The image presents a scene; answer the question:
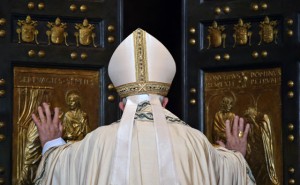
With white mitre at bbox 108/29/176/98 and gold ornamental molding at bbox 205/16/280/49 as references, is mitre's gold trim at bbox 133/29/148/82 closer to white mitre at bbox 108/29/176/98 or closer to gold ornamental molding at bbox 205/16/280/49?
white mitre at bbox 108/29/176/98

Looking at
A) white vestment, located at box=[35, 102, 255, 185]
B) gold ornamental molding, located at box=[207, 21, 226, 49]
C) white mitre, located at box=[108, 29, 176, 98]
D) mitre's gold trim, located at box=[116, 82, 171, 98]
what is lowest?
white vestment, located at box=[35, 102, 255, 185]

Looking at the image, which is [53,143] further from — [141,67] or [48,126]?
[141,67]

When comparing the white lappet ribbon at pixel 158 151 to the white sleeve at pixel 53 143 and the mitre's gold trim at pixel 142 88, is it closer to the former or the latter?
the mitre's gold trim at pixel 142 88

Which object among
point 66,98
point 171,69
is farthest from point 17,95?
point 171,69

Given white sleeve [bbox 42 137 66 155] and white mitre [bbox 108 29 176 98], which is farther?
white sleeve [bbox 42 137 66 155]

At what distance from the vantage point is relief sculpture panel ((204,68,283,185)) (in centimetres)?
562

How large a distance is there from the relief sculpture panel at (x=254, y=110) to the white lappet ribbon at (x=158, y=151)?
3.52 feet

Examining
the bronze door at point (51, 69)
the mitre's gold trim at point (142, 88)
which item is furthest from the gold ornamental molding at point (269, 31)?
the mitre's gold trim at point (142, 88)

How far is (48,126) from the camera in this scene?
5273 millimetres

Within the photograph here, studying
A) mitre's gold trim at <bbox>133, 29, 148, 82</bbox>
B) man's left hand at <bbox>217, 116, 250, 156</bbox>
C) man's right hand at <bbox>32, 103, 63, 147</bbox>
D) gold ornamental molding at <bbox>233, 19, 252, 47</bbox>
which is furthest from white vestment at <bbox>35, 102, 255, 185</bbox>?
gold ornamental molding at <bbox>233, 19, 252, 47</bbox>

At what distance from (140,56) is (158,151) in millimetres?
458

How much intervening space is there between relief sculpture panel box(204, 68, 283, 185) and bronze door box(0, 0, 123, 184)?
0.54 meters

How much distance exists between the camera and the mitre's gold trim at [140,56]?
4.77 m

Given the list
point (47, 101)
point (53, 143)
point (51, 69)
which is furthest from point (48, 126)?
point (51, 69)
